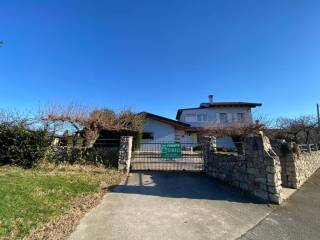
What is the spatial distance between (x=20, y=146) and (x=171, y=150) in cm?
761

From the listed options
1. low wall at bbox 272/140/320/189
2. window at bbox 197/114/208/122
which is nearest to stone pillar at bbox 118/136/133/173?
low wall at bbox 272/140/320/189

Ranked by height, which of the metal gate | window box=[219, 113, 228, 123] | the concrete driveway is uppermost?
window box=[219, 113, 228, 123]

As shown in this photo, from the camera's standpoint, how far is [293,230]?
6.16m

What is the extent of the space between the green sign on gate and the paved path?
6.39 metres

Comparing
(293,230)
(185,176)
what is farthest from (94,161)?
(293,230)

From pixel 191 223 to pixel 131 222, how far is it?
1.45 meters

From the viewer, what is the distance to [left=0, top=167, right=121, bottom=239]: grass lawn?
5.45m

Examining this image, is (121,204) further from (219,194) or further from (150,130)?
(150,130)

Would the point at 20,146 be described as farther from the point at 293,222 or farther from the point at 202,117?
the point at 202,117

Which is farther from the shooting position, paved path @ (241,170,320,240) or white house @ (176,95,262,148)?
white house @ (176,95,262,148)

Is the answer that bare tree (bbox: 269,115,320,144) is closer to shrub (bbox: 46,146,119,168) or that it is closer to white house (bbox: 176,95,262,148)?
white house (bbox: 176,95,262,148)

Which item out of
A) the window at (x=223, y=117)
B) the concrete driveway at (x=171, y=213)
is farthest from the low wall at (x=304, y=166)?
the window at (x=223, y=117)

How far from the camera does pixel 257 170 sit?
29.6 ft

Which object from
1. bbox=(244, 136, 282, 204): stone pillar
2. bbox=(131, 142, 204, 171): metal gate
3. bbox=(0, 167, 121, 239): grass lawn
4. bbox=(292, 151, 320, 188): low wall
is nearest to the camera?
bbox=(0, 167, 121, 239): grass lawn
